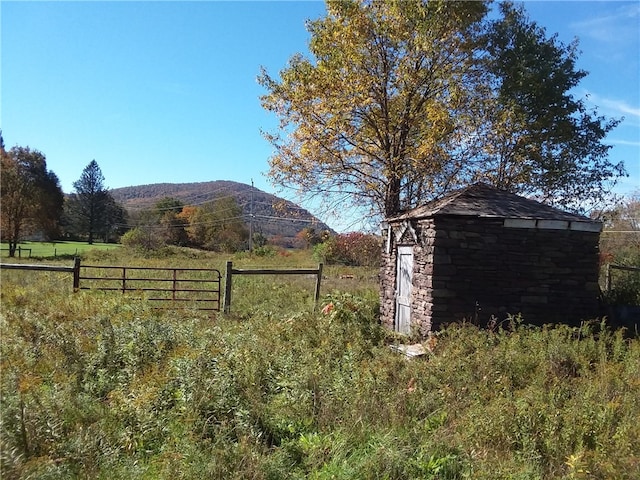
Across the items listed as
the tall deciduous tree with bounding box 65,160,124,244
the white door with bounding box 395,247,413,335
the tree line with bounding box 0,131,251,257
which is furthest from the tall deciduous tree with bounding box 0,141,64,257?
the white door with bounding box 395,247,413,335

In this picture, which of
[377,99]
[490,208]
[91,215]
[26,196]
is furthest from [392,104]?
[91,215]

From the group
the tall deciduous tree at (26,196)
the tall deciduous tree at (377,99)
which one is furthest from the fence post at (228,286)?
the tall deciduous tree at (26,196)

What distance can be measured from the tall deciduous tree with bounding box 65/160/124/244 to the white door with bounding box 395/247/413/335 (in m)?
66.5

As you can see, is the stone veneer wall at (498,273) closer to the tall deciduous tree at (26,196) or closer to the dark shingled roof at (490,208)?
the dark shingled roof at (490,208)

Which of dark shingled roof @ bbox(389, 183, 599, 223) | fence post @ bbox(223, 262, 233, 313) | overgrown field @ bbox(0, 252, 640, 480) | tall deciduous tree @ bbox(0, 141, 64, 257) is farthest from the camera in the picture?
tall deciduous tree @ bbox(0, 141, 64, 257)

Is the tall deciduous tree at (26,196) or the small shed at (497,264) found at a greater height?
the tall deciduous tree at (26,196)

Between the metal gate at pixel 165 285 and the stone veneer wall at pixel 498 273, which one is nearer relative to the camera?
the stone veneer wall at pixel 498 273

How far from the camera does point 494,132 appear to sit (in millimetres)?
14312

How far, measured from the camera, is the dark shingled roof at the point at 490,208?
9070 mm

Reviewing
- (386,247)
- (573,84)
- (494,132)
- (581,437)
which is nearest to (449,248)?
(386,247)

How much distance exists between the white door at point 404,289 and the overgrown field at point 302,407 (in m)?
2.50

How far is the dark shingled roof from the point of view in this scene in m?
9.07

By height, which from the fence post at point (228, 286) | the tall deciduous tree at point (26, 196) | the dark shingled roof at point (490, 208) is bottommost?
the fence post at point (228, 286)

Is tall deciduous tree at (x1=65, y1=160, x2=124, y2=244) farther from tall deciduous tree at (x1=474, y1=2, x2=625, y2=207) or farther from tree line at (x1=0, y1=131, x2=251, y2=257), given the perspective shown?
tall deciduous tree at (x1=474, y1=2, x2=625, y2=207)
